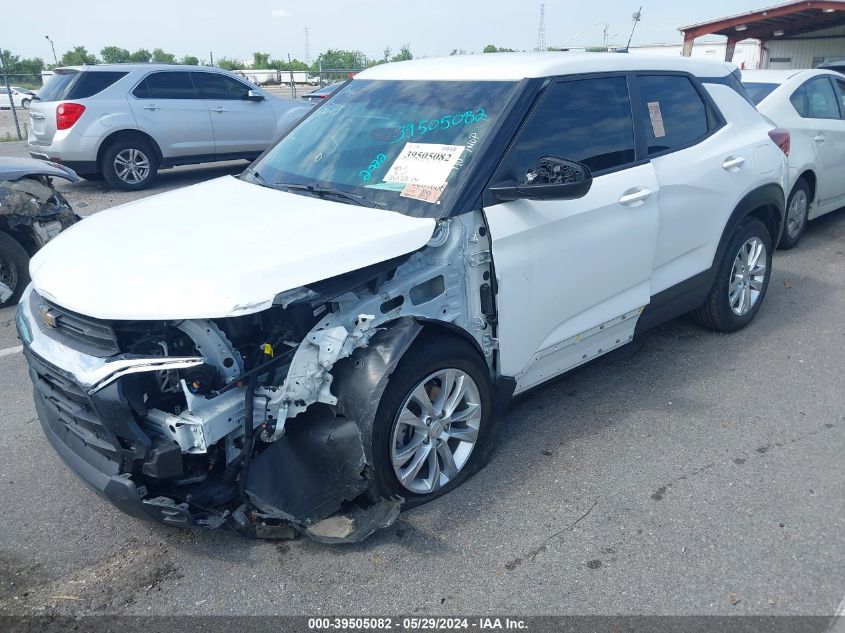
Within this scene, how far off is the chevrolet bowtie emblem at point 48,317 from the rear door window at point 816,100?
23.5ft

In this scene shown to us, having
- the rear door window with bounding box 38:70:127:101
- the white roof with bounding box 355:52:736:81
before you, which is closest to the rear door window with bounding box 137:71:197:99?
the rear door window with bounding box 38:70:127:101

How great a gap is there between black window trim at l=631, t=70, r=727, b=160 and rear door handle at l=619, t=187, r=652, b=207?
28 centimetres

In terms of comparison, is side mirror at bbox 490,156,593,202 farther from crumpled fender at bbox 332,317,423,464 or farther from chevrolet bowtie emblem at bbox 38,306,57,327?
chevrolet bowtie emblem at bbox 38,306,57,327

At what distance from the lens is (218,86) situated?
1203cm

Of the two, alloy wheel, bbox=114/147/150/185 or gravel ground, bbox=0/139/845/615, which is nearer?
gravel ground, bbox=0/139/845/615

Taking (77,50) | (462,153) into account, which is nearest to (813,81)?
(462,153)

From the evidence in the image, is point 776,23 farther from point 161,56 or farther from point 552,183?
point 161,56

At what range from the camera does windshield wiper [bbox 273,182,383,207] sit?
11.4 feet

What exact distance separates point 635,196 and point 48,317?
9.73 feet

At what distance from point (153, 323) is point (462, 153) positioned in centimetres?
161

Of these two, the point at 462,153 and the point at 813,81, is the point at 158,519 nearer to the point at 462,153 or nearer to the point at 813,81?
the point at 462,153

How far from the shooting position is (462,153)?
342 cm

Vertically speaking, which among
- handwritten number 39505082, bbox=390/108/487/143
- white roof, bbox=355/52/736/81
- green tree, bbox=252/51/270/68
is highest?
white roof, bbox=355/52/736/81

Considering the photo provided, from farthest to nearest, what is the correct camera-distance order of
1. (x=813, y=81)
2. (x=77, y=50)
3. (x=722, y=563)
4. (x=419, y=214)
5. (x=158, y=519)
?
(x=77, y=50)
(x=813, y=81)
(x=419, y=214)
(x=722, y=563)
(x=158, y=519)
